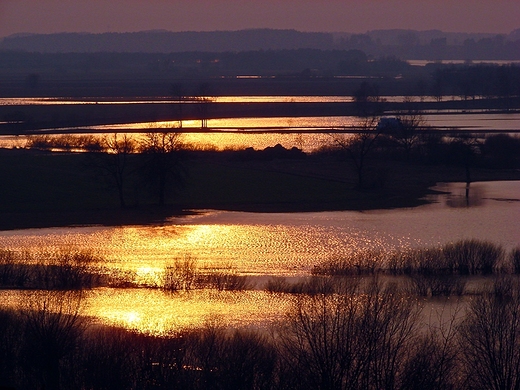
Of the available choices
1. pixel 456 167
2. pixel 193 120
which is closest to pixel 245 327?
pixel 456 167

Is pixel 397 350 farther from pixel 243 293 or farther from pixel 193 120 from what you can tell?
pixel 193 120

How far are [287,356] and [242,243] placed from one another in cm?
1203

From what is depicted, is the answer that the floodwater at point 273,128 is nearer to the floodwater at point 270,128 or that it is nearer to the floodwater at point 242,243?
the floodwater at point 270,128

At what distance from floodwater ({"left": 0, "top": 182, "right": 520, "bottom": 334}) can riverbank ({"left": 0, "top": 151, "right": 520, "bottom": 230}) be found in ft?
4.53

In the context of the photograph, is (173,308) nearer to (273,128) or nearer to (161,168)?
(161,168)

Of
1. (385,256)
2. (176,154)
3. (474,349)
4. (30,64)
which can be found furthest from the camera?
(30,64)

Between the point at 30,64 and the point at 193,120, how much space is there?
3719 inches

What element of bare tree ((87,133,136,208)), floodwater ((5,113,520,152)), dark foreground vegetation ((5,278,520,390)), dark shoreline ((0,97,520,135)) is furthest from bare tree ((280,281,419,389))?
dark shoreline ((0,97,520,135))

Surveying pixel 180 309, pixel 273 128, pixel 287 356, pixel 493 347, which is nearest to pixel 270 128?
pixel 273 128

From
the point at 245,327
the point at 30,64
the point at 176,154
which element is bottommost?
the point at 245,327

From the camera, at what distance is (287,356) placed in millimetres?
12602

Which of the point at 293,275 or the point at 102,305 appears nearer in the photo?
the point at 102,305

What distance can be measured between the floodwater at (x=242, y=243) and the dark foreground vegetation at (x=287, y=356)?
2.86 meters

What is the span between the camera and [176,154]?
3353 centimetres
